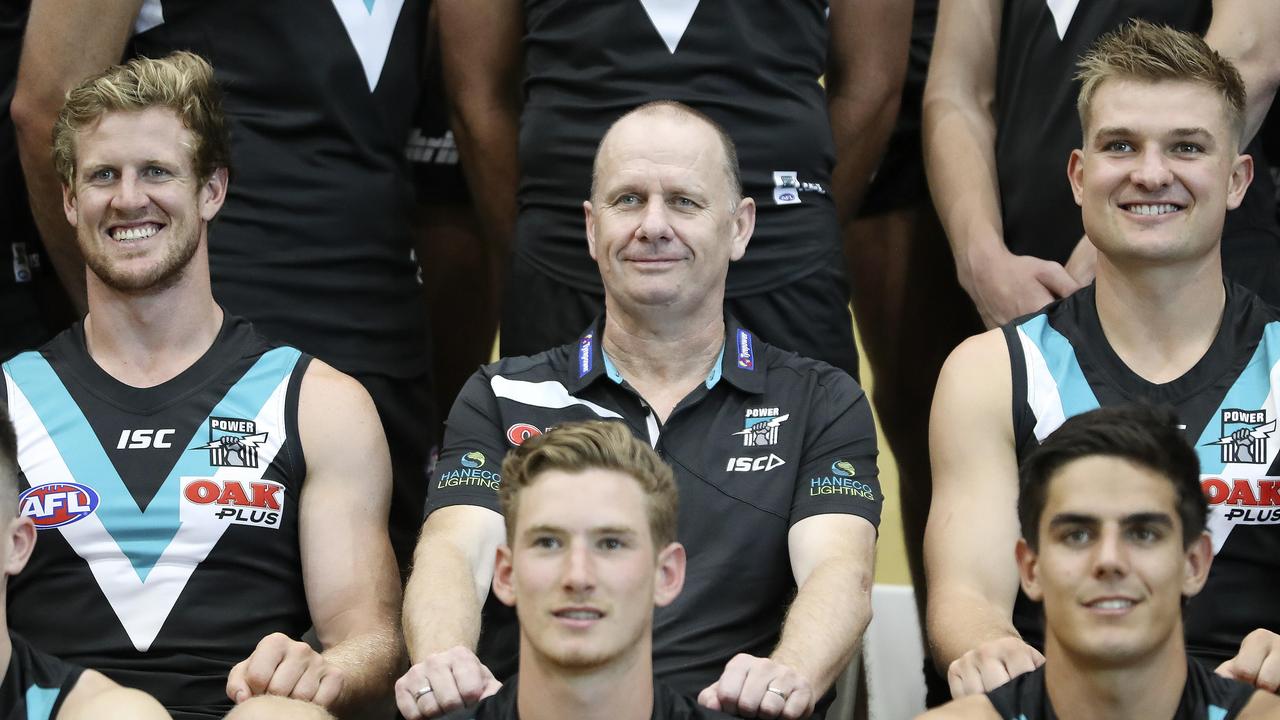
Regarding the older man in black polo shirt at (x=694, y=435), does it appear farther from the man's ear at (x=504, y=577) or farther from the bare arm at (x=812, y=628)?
the man's ear at (x=504, y=577)

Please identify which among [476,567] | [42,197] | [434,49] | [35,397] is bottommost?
[476,567]

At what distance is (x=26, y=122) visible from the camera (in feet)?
13.1

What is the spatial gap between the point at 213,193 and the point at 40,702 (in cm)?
119

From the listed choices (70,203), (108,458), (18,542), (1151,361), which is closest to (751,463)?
(1151,361)

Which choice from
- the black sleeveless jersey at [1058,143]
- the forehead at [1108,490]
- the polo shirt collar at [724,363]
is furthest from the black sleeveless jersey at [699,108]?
the forehead at [1108,490]

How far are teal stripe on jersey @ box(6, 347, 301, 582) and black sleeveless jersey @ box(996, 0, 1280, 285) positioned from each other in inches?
63.1

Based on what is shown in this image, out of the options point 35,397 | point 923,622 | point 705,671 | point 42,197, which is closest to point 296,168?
point 42,197

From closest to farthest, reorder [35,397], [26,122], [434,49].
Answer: [35,397], [26,122], [434,49]

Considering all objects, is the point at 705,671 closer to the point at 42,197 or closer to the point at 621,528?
the point at 621,528

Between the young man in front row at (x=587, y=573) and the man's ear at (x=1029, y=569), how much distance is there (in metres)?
0.53

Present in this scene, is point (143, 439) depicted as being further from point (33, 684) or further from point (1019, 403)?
point (1019, 403)

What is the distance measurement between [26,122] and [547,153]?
1.10 meters

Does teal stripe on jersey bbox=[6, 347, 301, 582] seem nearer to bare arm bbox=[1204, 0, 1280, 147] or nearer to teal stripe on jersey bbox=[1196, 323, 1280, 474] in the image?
teal stripe on jersey bbox=[1196, 323, 1280, 474]

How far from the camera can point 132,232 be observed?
3625 mm
